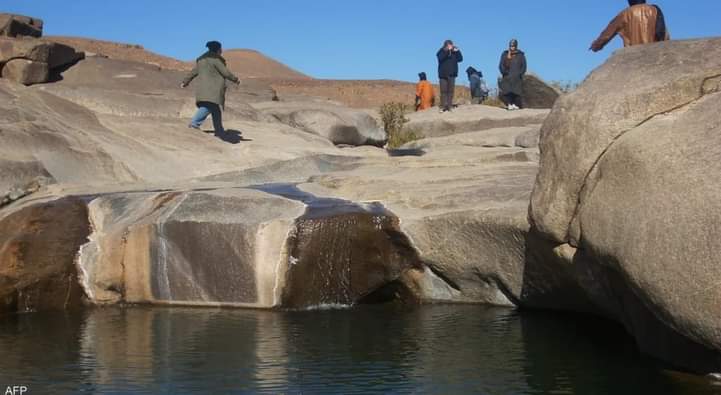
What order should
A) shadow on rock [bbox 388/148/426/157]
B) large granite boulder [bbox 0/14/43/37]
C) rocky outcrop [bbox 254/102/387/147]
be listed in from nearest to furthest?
shadow on rock [bbox 388/148/426/157] → rocky outcrop [bbox 254/102/387/147] → large granite boulder [bbox 0/14/43/37]

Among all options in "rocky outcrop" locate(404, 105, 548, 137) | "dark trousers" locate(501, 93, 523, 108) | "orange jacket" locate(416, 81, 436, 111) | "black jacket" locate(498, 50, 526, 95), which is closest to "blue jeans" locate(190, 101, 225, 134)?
"rocky outcrop" locate(404, 105, 548, 137)

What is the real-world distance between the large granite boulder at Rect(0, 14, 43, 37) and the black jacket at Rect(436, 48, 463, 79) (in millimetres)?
9625

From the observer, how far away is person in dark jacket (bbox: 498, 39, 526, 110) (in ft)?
84.0

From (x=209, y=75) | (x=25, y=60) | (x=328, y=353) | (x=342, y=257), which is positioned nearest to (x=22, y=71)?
(x=25, y=60)

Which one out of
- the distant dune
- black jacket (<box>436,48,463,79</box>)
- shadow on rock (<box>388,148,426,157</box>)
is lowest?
shadow on rock (<box>388,148,426,157</box>)

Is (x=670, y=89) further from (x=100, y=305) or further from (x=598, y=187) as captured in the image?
(x=100, y=305)

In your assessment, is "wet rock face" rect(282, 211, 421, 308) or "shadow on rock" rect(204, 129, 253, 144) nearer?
"wet rock face" rect(282, 211, 421, 308)

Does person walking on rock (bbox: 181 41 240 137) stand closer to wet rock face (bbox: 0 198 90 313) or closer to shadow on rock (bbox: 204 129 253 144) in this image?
shadow on rock (bbox: 204 129 253 144)

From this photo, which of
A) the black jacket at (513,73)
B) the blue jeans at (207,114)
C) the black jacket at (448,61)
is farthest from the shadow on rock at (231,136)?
the black jacket at (513,73)

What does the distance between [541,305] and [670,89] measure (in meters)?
3.68

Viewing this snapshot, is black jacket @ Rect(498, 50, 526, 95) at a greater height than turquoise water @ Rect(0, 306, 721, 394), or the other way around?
black jacket @ Rect(498, 50, 526, 95)

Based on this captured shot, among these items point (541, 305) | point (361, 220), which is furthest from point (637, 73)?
point (361, 220)

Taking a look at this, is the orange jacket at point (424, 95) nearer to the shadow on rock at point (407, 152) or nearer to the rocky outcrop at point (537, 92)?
the rocky outcrop at point (537, 92)

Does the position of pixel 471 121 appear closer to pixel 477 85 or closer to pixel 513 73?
pixel 513 73
